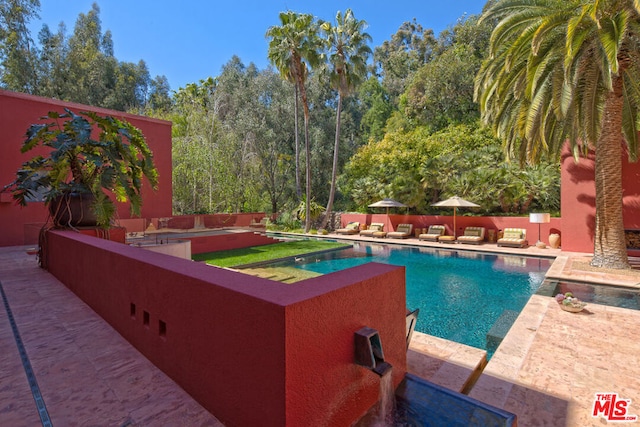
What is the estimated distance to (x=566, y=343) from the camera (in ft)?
16.8

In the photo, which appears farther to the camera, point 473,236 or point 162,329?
point 473,236

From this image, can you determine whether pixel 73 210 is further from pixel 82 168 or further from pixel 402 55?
pixel 402 55

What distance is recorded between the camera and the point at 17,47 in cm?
2427

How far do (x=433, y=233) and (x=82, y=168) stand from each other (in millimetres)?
16141

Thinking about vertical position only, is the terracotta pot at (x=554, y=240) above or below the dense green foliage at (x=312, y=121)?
below

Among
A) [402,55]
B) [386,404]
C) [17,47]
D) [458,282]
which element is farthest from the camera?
[402,55]

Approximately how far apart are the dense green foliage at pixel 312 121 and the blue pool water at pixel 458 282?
5.33 m

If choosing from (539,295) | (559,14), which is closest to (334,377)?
(539,295)

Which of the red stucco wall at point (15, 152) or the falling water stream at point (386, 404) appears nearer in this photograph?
the falling water stream at point (386, 404)

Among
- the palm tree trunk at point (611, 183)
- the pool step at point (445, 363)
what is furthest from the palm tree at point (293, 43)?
the pool step at point (445, 363)

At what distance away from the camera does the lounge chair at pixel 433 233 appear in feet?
58.6

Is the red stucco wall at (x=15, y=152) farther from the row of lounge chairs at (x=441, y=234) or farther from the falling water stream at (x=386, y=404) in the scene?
the falling water stream at (x=386, y=404)

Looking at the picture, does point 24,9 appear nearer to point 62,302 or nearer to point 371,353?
point 62,302

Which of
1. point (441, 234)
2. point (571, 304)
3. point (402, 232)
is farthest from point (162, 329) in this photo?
point (402, 232)
